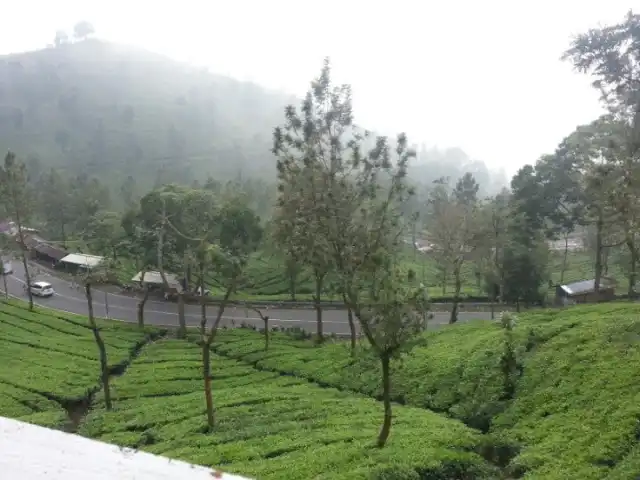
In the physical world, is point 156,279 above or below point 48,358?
above

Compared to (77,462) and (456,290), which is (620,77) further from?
(77,462)

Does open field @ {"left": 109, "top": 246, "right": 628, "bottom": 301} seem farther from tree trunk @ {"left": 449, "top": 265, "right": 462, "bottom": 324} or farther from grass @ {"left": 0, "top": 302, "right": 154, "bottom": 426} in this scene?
grass @ {"left": 0, "top": 302, "right": 154, "bottom": 426}

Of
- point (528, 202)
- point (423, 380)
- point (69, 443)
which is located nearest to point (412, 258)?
point (528, 202)

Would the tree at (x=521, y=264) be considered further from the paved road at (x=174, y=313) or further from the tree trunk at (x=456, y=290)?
the tree trunk at (x=456, y=290)

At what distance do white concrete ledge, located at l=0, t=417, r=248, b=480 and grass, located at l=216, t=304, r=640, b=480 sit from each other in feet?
37.2

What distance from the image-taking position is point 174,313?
4266 centimetres

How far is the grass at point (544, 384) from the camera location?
43.7 ft

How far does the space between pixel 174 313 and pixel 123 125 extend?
10538cm

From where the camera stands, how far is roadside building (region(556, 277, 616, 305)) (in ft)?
129

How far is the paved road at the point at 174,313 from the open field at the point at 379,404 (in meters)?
8.49

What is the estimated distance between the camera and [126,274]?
52.7 metres

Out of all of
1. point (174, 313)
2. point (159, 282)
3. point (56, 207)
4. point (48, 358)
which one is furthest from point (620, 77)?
point (56, 207)

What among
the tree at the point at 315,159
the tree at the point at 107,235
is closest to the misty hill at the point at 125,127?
the tree at the point at 107,235

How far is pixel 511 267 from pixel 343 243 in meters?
20.5
